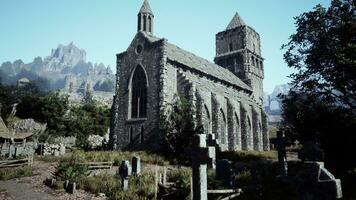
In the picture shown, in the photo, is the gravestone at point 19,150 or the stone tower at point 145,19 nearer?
the gravestone at point 19,150

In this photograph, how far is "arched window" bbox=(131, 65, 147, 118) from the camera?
2958cm

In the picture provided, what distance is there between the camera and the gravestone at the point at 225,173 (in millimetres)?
12384

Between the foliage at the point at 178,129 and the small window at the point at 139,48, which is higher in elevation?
the small window at the point at 139,48

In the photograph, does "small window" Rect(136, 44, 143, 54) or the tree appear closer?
the tree

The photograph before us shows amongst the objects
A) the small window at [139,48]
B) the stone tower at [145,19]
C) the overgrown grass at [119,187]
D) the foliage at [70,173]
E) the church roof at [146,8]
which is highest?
the church roof at [146,8]

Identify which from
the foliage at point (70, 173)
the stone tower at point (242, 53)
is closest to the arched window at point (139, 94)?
the foliage at point (70, 173)

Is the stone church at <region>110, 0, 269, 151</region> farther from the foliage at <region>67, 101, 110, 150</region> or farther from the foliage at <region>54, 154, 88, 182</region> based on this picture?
the foliage at <region>67, 101, 110, 150</region>

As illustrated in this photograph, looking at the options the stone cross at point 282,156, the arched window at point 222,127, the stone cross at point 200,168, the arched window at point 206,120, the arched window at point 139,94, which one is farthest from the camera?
the arched window at point 222,127

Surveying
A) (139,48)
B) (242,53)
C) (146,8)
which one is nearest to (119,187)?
(139,48)

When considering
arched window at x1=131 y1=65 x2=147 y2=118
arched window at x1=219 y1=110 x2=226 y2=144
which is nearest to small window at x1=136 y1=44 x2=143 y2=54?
arched window at x1=131 y1=65 x2=147 y2=118

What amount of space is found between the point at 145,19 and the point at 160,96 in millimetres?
9773

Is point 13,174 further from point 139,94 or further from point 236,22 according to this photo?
point 236,22

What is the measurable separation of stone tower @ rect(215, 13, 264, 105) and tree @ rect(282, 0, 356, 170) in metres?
26.8

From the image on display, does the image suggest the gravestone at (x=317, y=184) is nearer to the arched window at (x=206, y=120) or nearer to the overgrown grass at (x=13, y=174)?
the overgrown grass at (x=13, y=174)
